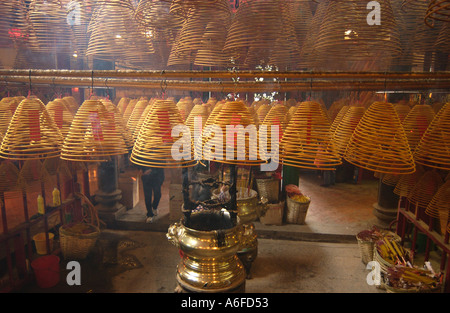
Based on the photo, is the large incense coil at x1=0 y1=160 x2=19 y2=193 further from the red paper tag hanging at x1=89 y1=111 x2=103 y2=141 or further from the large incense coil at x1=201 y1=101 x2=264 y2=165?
the large incense coil at x1=201 y1=101 x2=264 y2=165

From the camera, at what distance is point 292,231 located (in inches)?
215

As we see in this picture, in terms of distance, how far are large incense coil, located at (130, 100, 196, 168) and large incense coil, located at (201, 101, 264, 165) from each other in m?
0.15

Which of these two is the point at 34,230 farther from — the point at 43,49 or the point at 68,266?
the point at 43,49

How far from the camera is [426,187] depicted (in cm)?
266

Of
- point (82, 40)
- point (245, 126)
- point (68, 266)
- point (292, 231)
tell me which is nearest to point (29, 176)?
point (68, 266)

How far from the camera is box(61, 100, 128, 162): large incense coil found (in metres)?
1.82

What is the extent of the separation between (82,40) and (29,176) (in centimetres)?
192

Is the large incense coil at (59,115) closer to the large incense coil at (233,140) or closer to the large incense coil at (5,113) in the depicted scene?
the large incense coil at (5,113)

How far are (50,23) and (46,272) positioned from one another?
10.3 feet

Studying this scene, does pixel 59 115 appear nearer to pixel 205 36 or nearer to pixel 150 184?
pixel 205 36

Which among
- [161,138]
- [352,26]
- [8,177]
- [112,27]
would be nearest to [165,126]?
[161,138]

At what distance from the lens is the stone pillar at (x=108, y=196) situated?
18.6 feet

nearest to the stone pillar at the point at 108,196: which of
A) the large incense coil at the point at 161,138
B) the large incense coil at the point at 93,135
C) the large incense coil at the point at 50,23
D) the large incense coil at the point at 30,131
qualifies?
the large incense coil at the point at 50,23
